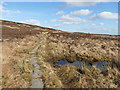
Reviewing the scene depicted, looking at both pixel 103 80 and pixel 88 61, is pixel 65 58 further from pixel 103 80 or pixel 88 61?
pixel 103 80

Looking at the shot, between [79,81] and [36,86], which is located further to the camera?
[79,81]

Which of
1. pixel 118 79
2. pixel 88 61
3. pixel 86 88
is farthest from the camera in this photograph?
pixel 88 61

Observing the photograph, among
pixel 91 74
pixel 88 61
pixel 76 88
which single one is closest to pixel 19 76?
pixel 76 88

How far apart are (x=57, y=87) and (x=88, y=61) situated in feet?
27.6

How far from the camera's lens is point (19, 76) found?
10.4 m

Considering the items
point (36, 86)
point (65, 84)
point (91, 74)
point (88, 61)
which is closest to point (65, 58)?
point (88, 61)

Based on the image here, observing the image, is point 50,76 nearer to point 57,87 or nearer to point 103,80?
point 57,87

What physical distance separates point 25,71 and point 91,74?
6.62 m

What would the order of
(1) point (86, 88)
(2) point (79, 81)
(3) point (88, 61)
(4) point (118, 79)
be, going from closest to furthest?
(1) point (86, 88)
(2) point (79, 81)
(4) point (118, 79)
(3) point (88, 61)

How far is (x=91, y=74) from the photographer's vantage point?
36.9ft

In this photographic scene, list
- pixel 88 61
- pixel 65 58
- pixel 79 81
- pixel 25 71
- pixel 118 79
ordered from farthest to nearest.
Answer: pixel 65 58 → pixel 88 61 → pixel 25 71 → pixel 118 79 → pixel 79 81

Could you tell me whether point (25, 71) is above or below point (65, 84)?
above

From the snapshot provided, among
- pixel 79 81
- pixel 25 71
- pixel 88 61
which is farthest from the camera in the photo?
pixel 88 61

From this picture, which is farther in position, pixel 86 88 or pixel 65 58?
pixel 65 58
